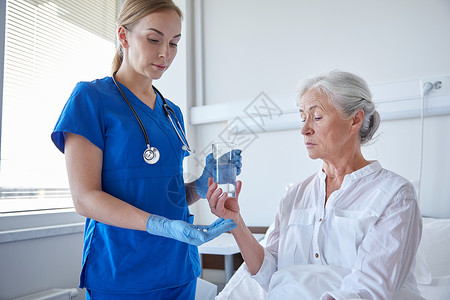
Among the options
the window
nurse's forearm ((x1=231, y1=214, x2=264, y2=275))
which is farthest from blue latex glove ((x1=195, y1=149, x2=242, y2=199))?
the window

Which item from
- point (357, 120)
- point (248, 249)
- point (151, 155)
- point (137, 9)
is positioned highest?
point (137, 9)

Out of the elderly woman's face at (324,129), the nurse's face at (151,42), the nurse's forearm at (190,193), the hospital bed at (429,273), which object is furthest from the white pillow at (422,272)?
the nurse's face at (151,42)

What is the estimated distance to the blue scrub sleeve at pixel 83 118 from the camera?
953mm

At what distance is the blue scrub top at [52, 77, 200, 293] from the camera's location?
99 centimetres

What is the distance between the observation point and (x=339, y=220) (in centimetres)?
118

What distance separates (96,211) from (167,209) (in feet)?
0.79

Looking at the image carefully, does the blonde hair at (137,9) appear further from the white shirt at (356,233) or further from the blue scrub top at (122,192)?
the white shirt at (356,233)

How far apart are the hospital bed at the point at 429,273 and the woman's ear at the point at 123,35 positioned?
3.23 ft

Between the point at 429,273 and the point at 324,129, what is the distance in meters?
0.81

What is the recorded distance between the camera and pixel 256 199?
255cm

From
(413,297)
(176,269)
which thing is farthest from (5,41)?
(413,297)

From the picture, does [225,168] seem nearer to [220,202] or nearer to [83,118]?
[220,202]

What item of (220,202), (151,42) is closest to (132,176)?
(220,202)

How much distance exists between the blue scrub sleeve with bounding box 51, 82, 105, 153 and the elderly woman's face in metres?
0.72
